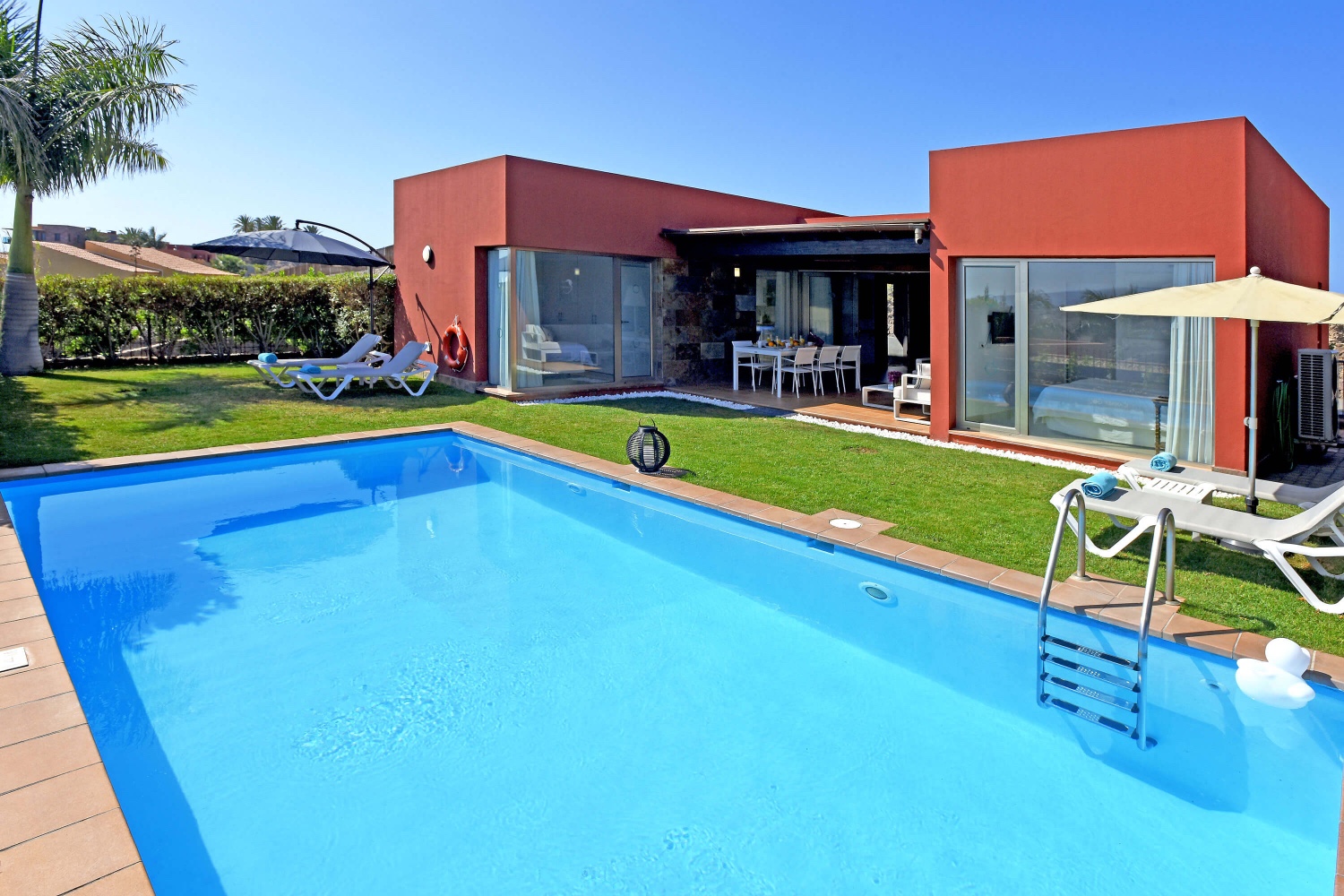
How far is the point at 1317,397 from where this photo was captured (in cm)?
918

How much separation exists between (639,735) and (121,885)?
86.3 inches

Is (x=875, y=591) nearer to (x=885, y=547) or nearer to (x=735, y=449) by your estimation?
(x=885, y=547)

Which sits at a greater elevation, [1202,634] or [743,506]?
[743,506]

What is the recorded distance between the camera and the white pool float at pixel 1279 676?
13.5ft

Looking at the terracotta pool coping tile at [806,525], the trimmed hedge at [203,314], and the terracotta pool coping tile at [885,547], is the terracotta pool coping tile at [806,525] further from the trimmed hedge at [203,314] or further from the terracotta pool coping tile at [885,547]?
the trimmed hedge at [203,314]

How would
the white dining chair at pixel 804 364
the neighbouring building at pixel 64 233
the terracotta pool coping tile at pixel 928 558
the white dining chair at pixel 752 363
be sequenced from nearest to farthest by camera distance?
the terracotta pool coping tile at pixel 928 558, the white dining chair at pixel 804 364, the white dining chair at pixel 752 363, the neighbouring building at pixel 64 233

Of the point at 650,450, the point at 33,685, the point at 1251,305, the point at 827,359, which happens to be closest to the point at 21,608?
the point at 33,685

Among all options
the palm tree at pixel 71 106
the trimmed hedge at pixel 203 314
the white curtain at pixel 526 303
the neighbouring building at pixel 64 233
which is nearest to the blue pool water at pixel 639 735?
the white curtain at pixel 526 303

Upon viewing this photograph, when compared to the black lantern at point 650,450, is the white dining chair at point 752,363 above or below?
above

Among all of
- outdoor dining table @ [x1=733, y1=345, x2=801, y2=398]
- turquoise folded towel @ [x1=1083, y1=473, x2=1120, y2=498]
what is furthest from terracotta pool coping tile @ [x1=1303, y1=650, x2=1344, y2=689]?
outdoor dining table @ [x1=733, y1=345, x2=801, y2=398]

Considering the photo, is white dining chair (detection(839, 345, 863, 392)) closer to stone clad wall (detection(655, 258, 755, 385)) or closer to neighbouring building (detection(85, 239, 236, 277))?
stone clad wall (detection(655, 258, 755, 385))

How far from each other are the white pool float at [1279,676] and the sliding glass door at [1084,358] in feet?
15.1

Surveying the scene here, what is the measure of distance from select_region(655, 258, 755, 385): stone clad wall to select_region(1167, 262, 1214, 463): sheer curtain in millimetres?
9195

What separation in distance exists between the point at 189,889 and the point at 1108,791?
11.9ft
